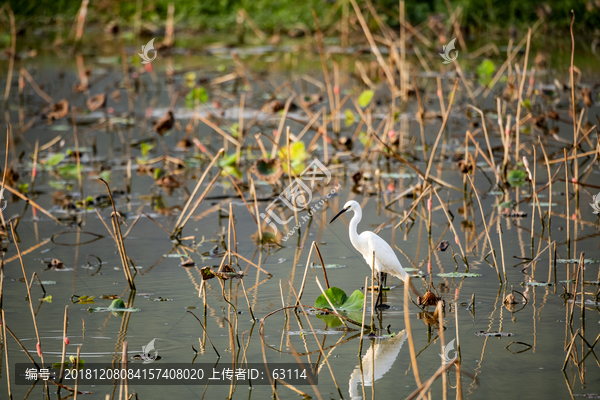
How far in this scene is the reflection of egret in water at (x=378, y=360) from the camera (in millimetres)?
2779

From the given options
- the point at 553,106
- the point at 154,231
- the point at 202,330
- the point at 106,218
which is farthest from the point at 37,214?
the point at 553,106

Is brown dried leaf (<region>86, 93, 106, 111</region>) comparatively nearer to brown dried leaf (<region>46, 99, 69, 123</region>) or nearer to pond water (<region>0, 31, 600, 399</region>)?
pond water (<region>0, 31, 600, 399</region>)

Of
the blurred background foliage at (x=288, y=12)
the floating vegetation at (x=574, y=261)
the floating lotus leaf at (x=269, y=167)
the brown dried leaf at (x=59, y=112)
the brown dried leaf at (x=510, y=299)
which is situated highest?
the blurred background foliage at (x=288, y=12)

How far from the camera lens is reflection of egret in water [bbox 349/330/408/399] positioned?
2779mm

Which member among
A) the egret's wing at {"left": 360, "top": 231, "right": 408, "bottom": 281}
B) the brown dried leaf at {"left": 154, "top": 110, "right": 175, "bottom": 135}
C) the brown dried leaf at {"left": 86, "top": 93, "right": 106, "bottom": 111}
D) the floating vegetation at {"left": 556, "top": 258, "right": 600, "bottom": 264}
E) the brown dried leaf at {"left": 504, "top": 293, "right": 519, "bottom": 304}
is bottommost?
the brown dried leaf at {"left": 504, "top": 293, "right": 519, "bottom": 304}

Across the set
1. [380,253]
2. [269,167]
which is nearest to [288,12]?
[269,167]

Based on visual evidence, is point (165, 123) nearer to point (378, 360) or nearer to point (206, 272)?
point (206, 272)

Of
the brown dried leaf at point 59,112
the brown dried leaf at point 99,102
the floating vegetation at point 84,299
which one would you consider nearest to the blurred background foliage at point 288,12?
the brown dried leaf at point 99,102

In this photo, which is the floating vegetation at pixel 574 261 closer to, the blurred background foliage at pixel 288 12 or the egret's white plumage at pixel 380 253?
the egret's white plumage at pixel 380 253

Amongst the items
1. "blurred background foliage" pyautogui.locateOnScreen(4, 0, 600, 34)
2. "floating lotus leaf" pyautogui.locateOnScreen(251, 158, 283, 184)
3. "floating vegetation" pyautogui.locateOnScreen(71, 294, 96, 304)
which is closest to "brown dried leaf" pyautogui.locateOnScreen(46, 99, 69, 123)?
"floating lotus leaf" pyautogui.locateOnScreen(251, 158, 283, 184)

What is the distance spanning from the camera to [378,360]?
2.95 metres

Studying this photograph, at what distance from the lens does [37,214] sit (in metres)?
5.47

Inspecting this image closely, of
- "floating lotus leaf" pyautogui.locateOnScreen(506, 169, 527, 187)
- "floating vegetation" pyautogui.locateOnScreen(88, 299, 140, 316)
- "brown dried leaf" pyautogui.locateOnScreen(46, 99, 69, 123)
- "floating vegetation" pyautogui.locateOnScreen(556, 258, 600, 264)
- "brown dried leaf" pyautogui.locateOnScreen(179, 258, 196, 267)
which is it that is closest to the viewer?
"floating vegetation" pyautogui.locateOnScreen(88, 299, 140, 316)

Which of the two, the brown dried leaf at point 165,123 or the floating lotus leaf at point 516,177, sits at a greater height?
the brown dried leaf at point 165,123
